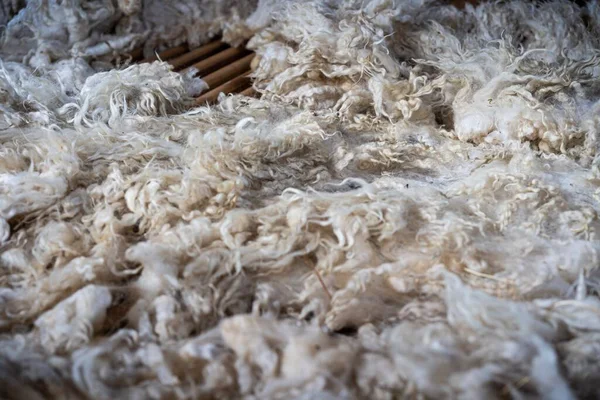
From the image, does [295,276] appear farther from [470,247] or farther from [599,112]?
[599,112]

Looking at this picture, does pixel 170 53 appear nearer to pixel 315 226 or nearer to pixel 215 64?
pixel 215 64

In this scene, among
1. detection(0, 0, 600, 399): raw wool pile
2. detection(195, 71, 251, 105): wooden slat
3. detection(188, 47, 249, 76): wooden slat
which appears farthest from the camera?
detection(188, 47, 249, 76): wooden slat

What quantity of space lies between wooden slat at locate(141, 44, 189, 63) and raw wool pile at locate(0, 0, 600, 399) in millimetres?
209

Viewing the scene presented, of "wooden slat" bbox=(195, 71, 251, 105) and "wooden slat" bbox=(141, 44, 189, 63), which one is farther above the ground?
"wooden slat" bbox=(141, 44, 189, 63)

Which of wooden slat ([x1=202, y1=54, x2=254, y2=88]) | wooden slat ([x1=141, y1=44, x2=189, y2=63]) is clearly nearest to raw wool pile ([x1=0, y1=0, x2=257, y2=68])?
wooden slat ([x1=141, y1=44, x2=189, y2=63])

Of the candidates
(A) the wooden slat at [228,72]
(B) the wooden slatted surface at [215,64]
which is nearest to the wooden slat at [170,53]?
(B) the wooden slatted surface at [215,64]

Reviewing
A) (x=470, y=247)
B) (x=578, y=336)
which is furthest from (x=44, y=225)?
(x=578, y=336)

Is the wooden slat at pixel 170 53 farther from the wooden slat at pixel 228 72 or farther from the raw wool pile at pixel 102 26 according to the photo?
the wooden slat at pixel 228 72

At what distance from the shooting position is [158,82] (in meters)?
1.24

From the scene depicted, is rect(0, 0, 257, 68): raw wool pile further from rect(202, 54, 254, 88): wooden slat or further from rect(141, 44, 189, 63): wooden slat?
rect(202, 54, 254, 88): wooden slat

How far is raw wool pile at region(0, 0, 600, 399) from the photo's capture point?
2.23 feet

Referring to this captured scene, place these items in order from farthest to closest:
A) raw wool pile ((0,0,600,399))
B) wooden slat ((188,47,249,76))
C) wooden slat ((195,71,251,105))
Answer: wooden slat ((188,47,249,76)) → wooden slat ((195,71,251,105)) → raw wool pile ((0,0,600,399))

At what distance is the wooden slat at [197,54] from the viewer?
1.50 metres

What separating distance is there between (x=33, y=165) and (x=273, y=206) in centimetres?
38
